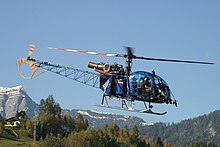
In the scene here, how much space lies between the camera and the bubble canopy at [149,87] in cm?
4509

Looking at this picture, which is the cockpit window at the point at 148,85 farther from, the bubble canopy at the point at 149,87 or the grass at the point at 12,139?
the grass at the point at 12,139

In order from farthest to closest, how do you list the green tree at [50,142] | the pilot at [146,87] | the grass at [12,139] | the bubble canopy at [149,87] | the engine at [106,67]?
the grass at [12,139] < the green tree at [50,142] < the engine at [106,67] < the pilot at [146,87] < the bubble canopy at [149,87]

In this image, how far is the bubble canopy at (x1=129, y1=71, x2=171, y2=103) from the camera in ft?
148

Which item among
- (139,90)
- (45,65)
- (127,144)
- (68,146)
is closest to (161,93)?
(139,90)

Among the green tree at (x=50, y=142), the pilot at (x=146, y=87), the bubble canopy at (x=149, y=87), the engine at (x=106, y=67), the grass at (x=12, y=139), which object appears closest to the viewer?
the bubble canopy at (x=149, y=87)

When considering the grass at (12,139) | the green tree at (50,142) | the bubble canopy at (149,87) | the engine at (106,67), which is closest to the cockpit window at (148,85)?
the bubble canopy at (149,87)

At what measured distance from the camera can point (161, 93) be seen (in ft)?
148

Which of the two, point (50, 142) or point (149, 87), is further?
point (50, 142)

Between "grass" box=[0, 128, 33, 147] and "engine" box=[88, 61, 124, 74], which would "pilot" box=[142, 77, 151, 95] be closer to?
"engine" box=[88, 61, 124, 74]

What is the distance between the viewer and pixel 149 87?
149 feet

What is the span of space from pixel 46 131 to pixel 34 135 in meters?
15.5

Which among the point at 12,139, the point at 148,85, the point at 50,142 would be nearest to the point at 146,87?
the point at 148,85

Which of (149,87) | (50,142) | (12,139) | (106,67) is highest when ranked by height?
(106,67)

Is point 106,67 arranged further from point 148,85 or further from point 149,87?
point 149,87
